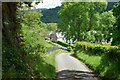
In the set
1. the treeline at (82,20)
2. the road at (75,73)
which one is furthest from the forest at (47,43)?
the road at (75,73)

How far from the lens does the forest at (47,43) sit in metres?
10.5

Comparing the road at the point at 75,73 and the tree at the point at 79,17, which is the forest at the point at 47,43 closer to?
the tree at the point at 79,17

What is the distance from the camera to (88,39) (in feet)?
194

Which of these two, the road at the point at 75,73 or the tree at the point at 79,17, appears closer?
the road at the point at 75,73

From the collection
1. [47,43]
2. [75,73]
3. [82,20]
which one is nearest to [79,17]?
[82,20]

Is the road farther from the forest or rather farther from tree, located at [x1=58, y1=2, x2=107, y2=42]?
tree, located at [x1=58, y1=2, x2=107, y2=42]

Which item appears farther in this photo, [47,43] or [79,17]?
[79,17]

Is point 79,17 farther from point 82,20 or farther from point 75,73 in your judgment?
point 75,73

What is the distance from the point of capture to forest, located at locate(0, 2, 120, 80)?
34.6ft

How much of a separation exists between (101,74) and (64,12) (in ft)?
159

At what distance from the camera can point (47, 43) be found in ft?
160

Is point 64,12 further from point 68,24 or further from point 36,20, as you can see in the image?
point 36,20

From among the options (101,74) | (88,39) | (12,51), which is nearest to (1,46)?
(12,51)

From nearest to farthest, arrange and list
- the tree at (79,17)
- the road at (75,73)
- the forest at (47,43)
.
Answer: the forest at (47,43) < the road at (75,73) < the tree at (79,17)
